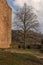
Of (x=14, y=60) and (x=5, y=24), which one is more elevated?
(x=5, y=24)

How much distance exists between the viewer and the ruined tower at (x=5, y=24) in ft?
131

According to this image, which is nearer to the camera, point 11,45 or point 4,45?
point 4,45

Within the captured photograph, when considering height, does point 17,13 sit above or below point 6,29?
above

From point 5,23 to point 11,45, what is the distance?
18.1ft

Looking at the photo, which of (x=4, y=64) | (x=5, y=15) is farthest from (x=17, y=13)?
(x=4, y=64)

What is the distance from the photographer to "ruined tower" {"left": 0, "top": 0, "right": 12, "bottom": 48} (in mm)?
39812

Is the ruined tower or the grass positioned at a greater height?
the ruined tower

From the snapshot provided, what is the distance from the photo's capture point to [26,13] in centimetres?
5088

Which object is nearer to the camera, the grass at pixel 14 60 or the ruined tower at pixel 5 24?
the grass at pixel 14 60

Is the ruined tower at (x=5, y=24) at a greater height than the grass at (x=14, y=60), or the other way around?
the ruined tower at (x=5, y=24)

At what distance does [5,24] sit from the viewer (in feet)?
139

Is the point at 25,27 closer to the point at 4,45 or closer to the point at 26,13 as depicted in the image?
the point at 26,13

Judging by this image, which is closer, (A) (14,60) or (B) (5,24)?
(A) (14,60)

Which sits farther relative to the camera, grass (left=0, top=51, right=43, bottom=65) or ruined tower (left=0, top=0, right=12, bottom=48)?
ruined tower (left=0, top=0, right=12, bottom=48)
